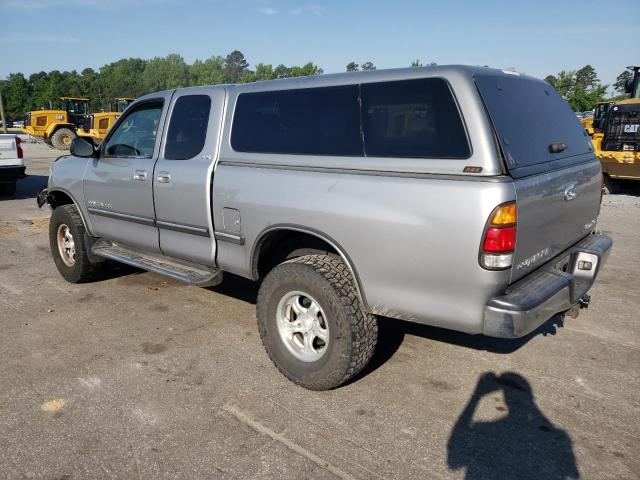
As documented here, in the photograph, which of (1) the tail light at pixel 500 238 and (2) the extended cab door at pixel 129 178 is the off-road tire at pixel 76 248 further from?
(1) the tail light at pixel 500 238

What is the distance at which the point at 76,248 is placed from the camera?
17.4 feet

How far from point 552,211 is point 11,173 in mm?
11358

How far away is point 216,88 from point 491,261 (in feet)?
8.60

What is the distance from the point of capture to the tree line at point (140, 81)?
161 feet

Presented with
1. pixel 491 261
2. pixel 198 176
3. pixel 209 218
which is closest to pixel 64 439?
pixel 209 218

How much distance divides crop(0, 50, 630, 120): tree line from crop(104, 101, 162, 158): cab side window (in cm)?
2505

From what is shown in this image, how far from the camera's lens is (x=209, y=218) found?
3.91m

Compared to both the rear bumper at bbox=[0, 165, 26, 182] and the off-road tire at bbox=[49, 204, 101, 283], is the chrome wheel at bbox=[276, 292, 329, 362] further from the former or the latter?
the rear bumper at bbox=[0, 165, 26, 182]

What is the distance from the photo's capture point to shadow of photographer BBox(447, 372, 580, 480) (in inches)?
102

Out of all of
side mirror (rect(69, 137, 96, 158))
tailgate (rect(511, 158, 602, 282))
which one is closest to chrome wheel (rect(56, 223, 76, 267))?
side mirror (rect(69, 137, 96, 158))

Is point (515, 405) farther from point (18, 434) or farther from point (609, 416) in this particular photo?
point (18, 434)

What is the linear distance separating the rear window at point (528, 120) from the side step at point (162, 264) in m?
2.38

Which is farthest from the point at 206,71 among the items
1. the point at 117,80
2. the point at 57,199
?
the point at 57,199

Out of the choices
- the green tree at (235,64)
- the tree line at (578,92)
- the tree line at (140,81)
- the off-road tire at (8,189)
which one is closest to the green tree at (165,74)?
the tree line at (140,81)
